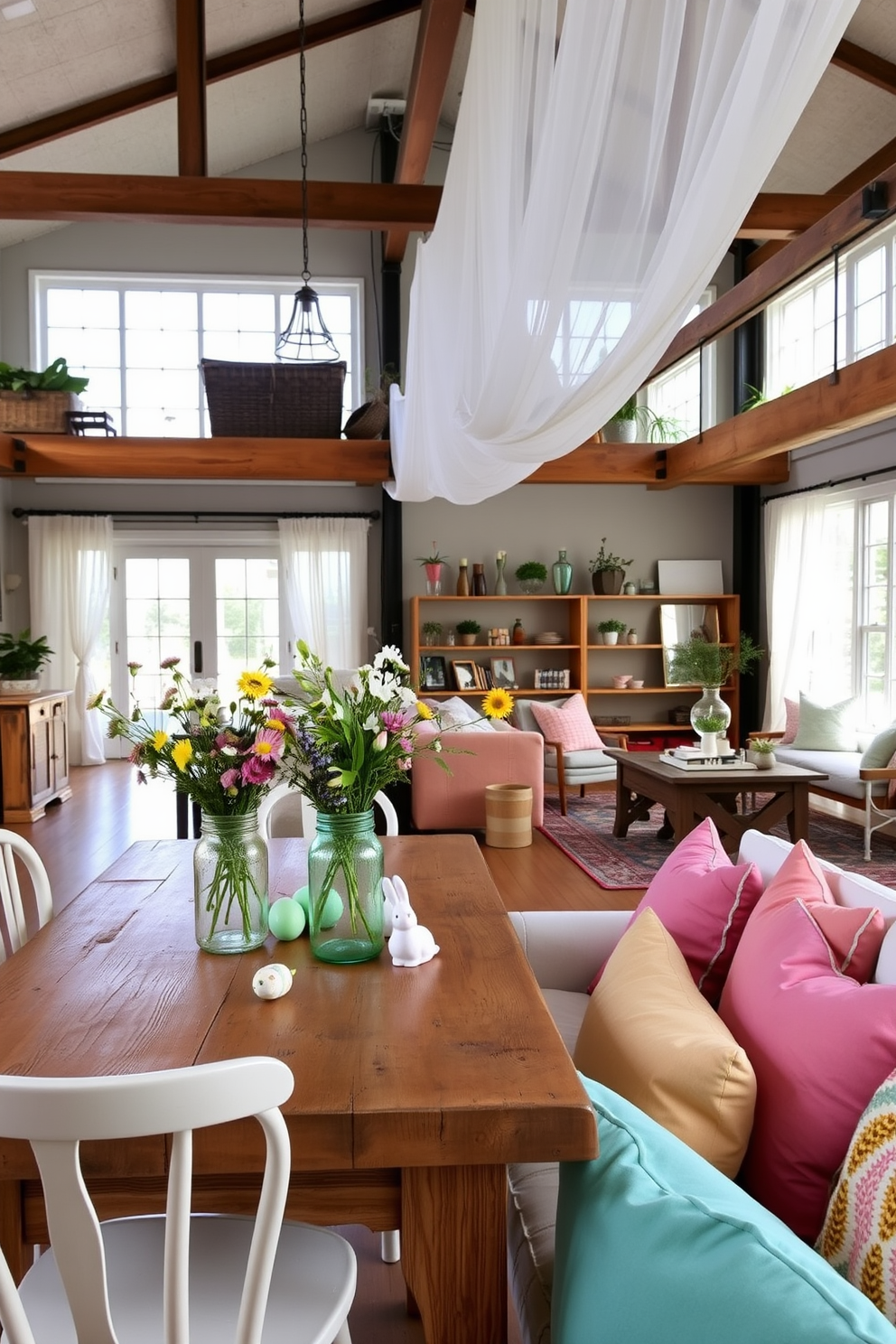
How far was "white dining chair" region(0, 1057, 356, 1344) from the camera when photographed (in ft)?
3.13

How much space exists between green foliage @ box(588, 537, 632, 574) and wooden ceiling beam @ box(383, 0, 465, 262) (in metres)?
3.74

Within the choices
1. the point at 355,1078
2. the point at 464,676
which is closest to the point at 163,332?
the point at 464,676

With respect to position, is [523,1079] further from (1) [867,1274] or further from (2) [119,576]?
(2) [119,576]

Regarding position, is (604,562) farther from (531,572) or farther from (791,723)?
(791,723)

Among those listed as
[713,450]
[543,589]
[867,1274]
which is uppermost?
[713,450]

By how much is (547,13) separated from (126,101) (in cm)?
600

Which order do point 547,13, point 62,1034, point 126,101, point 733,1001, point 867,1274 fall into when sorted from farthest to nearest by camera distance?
point 126,101
point 547,13
point 733,1001
point 62,1034
point 867,1274

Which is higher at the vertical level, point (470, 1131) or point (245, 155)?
point (245, 155)

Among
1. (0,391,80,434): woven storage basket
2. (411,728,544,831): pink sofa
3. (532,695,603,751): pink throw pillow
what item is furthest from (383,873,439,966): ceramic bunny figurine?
(0,391,80,434): woven storage basket

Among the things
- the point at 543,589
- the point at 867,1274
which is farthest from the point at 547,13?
the point at 543,589

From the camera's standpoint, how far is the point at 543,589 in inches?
361

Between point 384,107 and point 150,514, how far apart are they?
4.03 m

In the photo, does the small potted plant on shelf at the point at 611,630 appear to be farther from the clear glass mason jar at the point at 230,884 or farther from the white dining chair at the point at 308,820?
the clear glass mason jar at the point at 230,884

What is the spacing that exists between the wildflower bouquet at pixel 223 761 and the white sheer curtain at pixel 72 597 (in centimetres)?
765
